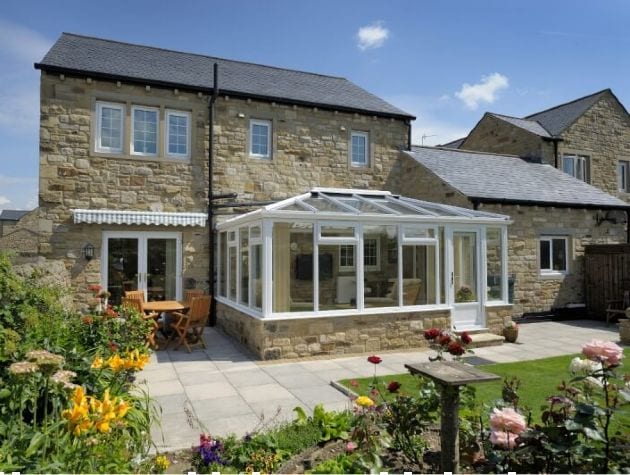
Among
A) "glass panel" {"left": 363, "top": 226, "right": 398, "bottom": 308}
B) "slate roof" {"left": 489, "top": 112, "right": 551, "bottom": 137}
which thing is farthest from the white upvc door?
"slate roof" {"left": 489, "top": 112, "right": 551, "bottom": 137}

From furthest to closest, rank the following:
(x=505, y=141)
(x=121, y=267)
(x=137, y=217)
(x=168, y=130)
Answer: (x=505, y=141) < (x=168, y=130) < (x=121, y=267) < (x=137, y=217)

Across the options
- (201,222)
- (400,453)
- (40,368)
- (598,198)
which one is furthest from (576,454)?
(598,198)

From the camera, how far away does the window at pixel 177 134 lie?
13898mm

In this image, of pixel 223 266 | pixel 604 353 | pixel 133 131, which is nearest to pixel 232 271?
pixel 223 266

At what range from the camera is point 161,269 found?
13.6 m

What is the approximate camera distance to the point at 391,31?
9.62 metres

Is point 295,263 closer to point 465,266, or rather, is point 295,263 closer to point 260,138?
point 465,266

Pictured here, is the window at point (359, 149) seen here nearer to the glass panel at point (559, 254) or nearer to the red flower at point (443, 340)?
the glass panel at point (559, 254)

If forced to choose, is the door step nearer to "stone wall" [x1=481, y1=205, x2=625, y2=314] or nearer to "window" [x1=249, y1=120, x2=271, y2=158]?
"stone wall" [x1=481, y1=205, x2=625, y2=314]

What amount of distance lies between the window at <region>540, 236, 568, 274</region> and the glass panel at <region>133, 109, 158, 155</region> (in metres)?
13.6

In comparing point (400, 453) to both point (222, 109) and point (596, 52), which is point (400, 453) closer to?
point (596, 52)

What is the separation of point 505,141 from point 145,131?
16870mm

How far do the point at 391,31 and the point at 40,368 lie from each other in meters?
9.25

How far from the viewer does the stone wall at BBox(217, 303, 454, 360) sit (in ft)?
31.2
